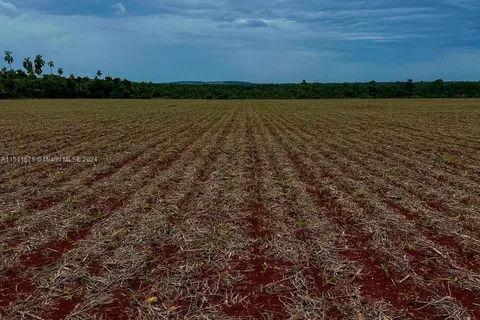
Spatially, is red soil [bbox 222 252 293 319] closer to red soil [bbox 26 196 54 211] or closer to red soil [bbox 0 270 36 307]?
red soil [bbox 0 270 36 307]

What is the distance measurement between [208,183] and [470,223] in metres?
5.59

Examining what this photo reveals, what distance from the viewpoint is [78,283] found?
441 centimetres

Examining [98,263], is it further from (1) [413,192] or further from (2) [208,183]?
(1) [413,192]

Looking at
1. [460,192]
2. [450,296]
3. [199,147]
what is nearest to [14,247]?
[450,296]

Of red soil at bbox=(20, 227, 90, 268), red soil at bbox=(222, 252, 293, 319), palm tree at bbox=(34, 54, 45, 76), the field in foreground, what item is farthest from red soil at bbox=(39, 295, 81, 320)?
palm tree at bbox=(34, 54, 45, 76)

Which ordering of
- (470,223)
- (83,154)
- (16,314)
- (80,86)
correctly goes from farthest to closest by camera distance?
1. (80,86)
2. (83,154)
3. (470,223)
4. (16,314)

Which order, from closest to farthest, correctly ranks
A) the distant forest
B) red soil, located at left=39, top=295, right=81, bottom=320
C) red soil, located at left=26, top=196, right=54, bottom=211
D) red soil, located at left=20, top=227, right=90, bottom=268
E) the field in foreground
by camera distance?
red soil, located at left=39, top=295, right=81, bottom=320 < the field in foreground < red soil, located at left=20, top=227, right=90, bottom=268 < red soil, located at left=26, top=196, right=54, bottom=211 < the distant forest

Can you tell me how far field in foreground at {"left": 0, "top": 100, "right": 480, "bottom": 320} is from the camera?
13.3 feet

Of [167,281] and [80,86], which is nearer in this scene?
[167,281]

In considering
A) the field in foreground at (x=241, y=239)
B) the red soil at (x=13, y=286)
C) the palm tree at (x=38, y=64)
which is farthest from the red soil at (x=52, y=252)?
the palm tree at (x=38, y=64)

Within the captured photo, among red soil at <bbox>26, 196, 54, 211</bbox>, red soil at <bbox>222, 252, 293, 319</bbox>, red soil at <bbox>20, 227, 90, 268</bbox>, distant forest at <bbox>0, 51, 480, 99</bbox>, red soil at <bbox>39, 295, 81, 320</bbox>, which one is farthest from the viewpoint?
distant forest at <bbox>0, 51, 480, 99</bbox>

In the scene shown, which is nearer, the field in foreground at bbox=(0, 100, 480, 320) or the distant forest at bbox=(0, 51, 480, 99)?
the field in foreground at bbox=(0, 100, 480, 320)

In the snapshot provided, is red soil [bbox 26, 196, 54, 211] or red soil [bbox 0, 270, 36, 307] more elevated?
red soil [bbox 0, 270, 36, 307]

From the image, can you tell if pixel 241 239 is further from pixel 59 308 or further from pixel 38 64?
pixel 38 64
